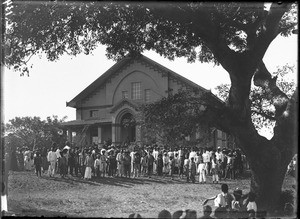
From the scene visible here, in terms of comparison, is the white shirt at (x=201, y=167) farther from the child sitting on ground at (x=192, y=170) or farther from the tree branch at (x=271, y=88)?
the tree branch at (x=271, y=88)

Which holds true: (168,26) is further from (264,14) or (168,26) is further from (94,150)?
(94,150)

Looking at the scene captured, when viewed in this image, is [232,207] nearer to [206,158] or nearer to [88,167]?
[88,167]

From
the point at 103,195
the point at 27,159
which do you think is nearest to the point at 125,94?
the point at 27,159

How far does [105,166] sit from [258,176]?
1047 cm

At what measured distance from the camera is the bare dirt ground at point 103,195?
14.5m

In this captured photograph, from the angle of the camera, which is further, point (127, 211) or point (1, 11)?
point (127, 211)

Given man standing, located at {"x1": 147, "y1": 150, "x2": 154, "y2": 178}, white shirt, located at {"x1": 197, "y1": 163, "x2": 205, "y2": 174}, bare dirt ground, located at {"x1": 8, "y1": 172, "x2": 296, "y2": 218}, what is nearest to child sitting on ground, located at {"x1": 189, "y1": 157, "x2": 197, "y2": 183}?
white shirt, located at {"x1": 197, "y1": 163, "x2": 205, "y2": 174}

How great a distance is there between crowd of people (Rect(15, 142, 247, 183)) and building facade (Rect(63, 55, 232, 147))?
1.22 metres

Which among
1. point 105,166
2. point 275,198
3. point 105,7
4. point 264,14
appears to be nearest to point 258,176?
point 275,198

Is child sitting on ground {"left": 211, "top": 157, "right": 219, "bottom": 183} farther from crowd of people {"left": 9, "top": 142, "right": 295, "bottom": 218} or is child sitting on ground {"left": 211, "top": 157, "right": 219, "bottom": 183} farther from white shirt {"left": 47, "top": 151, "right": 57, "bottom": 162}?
white shirt {"left": 47, "top": 151, "right": 57, "bottom": 162}

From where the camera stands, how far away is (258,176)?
44.9 feet

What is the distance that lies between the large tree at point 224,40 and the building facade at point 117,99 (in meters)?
9.70

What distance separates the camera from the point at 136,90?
27812 millimetres

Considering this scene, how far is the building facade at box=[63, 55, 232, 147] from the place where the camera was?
2542 centimetres
